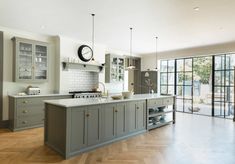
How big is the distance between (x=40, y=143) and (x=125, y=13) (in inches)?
123

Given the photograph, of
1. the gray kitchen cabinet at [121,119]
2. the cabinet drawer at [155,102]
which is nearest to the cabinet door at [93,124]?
the gray kitchen cabinet at [121,119]

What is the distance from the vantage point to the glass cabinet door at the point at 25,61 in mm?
4570

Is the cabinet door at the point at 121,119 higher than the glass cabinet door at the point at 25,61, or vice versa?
the glass cabinet door at the point at 25,61

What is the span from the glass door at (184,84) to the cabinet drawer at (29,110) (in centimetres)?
550

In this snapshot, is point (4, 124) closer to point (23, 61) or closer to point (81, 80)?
point (23, 61)

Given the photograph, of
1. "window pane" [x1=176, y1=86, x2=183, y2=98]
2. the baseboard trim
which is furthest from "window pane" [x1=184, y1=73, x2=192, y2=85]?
the baseboard trim

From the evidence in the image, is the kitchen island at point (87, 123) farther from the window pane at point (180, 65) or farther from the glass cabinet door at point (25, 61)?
the window pane at point (180, 65)

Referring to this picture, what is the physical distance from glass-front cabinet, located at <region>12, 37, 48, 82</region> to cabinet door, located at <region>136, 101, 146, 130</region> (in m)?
2.83

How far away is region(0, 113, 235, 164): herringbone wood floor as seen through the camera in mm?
2777

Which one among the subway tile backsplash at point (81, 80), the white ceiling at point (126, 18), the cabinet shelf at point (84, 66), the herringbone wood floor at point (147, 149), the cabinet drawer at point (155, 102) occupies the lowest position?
the herringbone wood floor at point (147, 149)

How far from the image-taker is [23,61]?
464 cm

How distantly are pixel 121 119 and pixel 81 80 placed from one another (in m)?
2.80

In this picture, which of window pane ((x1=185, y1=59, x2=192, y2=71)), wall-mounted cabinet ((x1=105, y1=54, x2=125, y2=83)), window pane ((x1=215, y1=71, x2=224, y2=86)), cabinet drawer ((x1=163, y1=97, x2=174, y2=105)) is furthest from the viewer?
window pane ((x1=185, y1=59, x2=192, y2=71))

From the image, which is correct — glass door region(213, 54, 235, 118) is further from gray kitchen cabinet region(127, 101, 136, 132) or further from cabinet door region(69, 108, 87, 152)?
cabinet door region(69, 108, 87, 152)
